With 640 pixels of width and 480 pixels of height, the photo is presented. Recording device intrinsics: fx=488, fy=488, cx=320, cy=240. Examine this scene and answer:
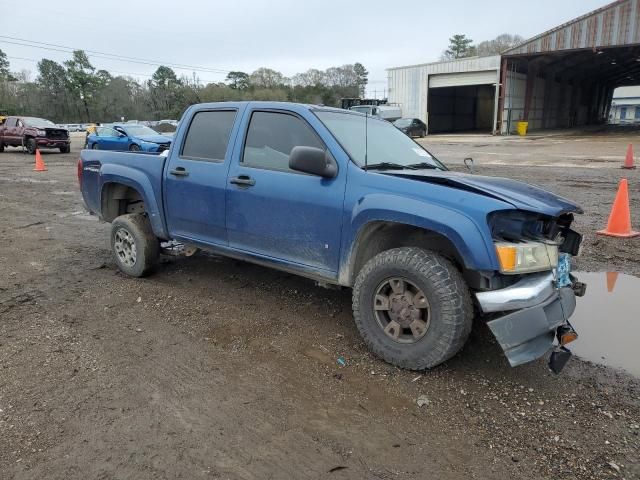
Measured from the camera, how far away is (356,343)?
3.96 m

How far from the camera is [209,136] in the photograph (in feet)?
15.6

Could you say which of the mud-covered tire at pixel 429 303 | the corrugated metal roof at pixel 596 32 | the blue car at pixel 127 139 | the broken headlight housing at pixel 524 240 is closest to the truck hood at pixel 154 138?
the blue car at pixel 127 139

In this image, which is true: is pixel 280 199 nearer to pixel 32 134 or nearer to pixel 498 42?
pixel 32 134

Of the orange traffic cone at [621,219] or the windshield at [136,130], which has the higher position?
the windshield at [136,130]

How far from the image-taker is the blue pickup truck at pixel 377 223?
3.15 m

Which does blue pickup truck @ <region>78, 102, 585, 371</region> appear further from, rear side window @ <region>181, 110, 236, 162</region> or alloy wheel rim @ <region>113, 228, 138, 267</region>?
alloy wheel rim @ <region>113, 228, 138, 267</region>

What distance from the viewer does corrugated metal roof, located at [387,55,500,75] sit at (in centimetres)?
3516

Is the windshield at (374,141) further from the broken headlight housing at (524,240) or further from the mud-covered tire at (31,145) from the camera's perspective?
the mud-covered tire at (31,145)

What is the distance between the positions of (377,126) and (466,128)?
1837 inches

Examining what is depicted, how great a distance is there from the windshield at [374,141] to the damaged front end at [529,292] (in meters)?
1.25

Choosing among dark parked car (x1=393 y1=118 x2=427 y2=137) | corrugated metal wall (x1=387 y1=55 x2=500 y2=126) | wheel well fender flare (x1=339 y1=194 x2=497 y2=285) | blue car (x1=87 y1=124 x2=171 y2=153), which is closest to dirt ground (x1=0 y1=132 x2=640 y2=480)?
wheel well fender flare (x1=339 y1=194 x2=497 y2=285)

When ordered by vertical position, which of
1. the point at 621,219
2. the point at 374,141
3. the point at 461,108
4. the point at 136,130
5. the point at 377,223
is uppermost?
the point at 461,108

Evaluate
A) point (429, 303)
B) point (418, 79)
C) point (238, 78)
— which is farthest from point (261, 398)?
point (238, 78)

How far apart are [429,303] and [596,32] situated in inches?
1374
